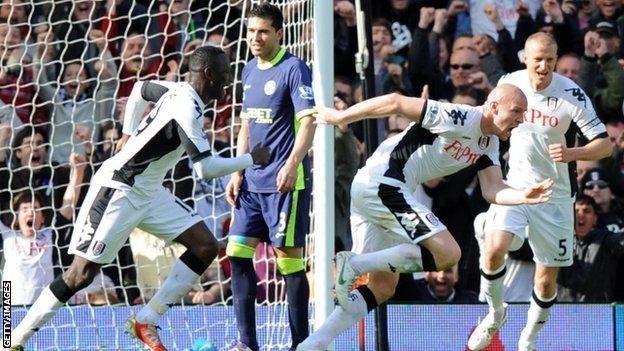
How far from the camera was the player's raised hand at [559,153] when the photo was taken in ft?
31.8

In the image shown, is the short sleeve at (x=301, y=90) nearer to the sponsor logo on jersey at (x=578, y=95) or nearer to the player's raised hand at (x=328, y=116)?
the player's raised hand at (x=328, y=116)

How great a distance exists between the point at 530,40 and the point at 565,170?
3.49ft

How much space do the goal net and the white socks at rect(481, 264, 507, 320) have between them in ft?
5.77

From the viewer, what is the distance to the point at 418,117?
8.71 m

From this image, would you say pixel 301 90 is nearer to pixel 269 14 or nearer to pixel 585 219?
pixel 269 14

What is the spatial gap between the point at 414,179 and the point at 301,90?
1025mm

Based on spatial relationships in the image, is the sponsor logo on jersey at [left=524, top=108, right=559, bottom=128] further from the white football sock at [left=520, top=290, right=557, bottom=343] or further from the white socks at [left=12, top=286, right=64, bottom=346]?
the white socks at [left=12, top=286, right=64, bottom=346]

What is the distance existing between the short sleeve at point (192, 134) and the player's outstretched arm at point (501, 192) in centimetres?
185

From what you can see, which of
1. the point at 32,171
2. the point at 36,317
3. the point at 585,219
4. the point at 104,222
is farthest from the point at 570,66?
the point at 36,317

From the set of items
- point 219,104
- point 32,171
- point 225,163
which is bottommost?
point 32,171

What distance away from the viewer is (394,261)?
29.0ft

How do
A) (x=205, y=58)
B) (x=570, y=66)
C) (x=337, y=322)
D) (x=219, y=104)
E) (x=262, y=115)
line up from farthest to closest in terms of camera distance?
1. (x=570, y=66)
2. (x=219, y=104)
3. (x=262, y=115)
4. (x=205, y=58)
5. (x=337, y=322)

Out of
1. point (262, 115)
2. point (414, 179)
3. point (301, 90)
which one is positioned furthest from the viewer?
point (262, 115)

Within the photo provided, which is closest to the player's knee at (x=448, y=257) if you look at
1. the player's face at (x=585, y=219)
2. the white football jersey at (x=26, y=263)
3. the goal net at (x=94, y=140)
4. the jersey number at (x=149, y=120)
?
the jersey number at (x=149, y=120)
